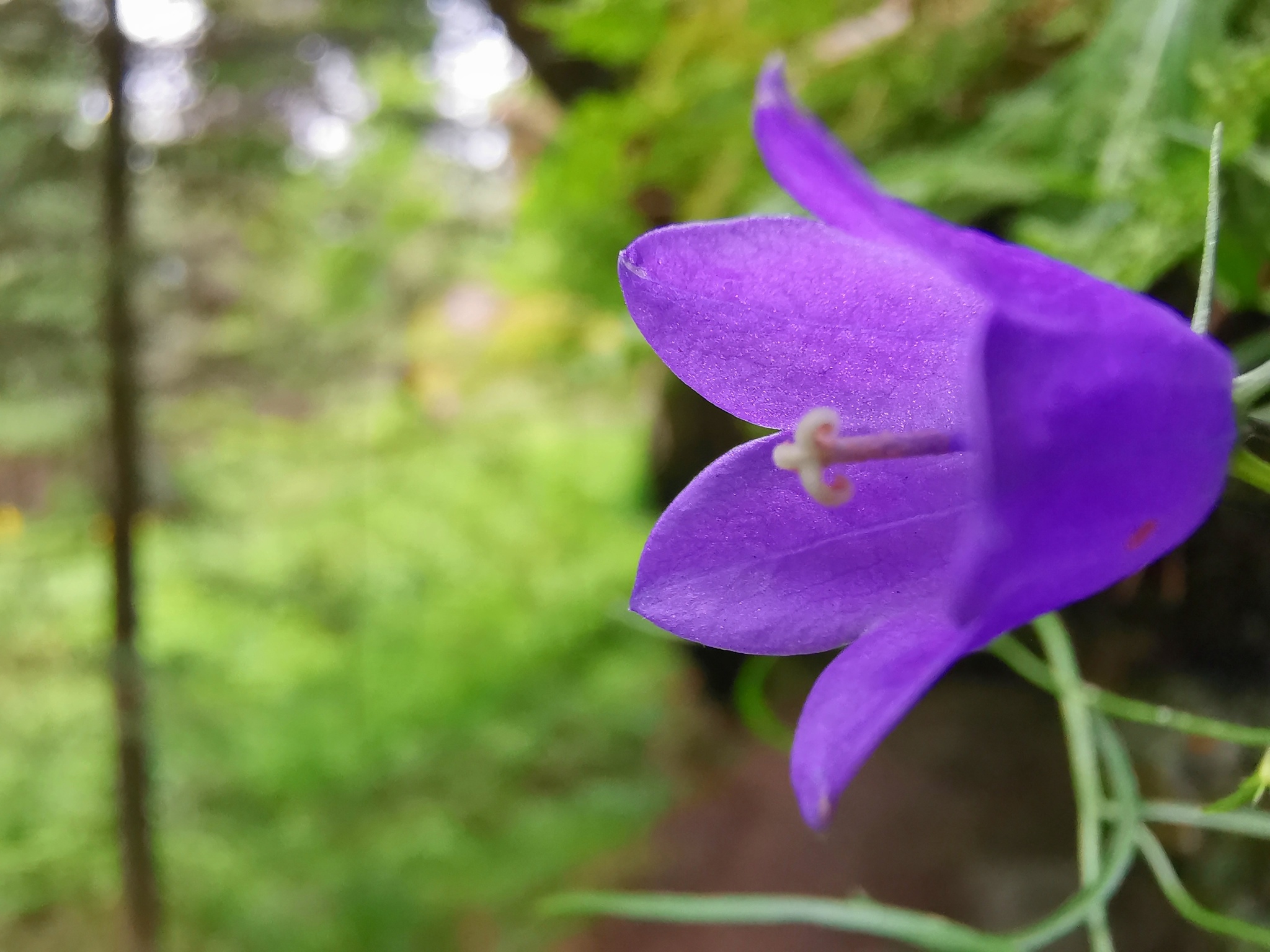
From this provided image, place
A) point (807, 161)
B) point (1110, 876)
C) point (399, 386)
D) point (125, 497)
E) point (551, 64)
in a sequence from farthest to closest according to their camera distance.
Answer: point (399, 386), point (551, 64), point (125, 497), point (1110, 876), point (807, 161)

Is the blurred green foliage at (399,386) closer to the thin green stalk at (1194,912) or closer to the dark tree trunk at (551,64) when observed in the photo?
the dark tree trunk at (551,64)

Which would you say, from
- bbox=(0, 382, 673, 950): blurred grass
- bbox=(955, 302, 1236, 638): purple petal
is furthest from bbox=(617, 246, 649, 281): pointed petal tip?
bbox=(0, 382, 673, 950): blurred grass

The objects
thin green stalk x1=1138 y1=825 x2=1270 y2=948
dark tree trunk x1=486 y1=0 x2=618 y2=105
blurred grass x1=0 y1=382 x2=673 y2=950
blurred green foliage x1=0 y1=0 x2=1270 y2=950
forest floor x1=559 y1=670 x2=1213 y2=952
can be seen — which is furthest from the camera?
blurred grass x1=0 y1=382 x2=673 y2=950

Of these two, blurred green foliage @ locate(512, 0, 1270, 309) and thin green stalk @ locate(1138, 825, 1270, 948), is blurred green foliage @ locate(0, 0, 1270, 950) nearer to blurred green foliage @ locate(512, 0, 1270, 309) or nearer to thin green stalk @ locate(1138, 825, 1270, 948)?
blurred green foliage @ locate(512, 0, 1270, 309)

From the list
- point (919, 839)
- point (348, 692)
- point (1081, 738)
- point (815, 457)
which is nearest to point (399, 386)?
point (348, 692)

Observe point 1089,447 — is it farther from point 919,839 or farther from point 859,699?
point 919,839

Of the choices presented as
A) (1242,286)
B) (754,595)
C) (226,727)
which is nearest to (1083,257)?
(1242,286)

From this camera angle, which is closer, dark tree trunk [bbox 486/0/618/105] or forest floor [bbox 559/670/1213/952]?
forest floor [bbox 559/670/1213/952]
